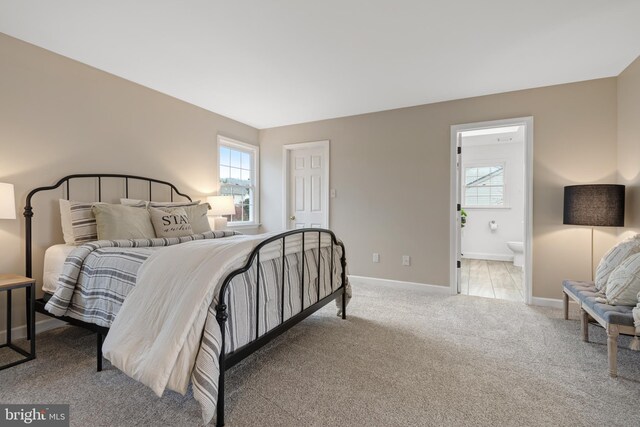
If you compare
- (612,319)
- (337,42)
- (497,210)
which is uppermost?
(337,42)

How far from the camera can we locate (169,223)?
9.11ft

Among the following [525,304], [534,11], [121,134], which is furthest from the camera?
[525,304]

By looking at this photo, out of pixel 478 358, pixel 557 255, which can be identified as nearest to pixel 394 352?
pixel 478 358

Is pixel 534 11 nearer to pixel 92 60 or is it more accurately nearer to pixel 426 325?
pixel 426 325

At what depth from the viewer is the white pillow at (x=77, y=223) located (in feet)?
7.96

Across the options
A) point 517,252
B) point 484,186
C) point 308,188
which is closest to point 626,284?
point 308,188

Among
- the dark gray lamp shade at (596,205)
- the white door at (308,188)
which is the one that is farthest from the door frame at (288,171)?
the dark gray lamp shade at (596,205)

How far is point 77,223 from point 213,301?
5.98ft

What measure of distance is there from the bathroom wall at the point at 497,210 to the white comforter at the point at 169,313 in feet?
19.4

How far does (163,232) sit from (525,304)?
12.7 feet

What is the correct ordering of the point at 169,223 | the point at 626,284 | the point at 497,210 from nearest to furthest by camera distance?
the point at 626,284 < the point at 169,223 < the point at 497,210

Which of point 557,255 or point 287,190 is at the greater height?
point 287,190

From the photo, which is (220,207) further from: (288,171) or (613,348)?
(613,348)

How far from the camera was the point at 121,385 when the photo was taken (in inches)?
69.1
